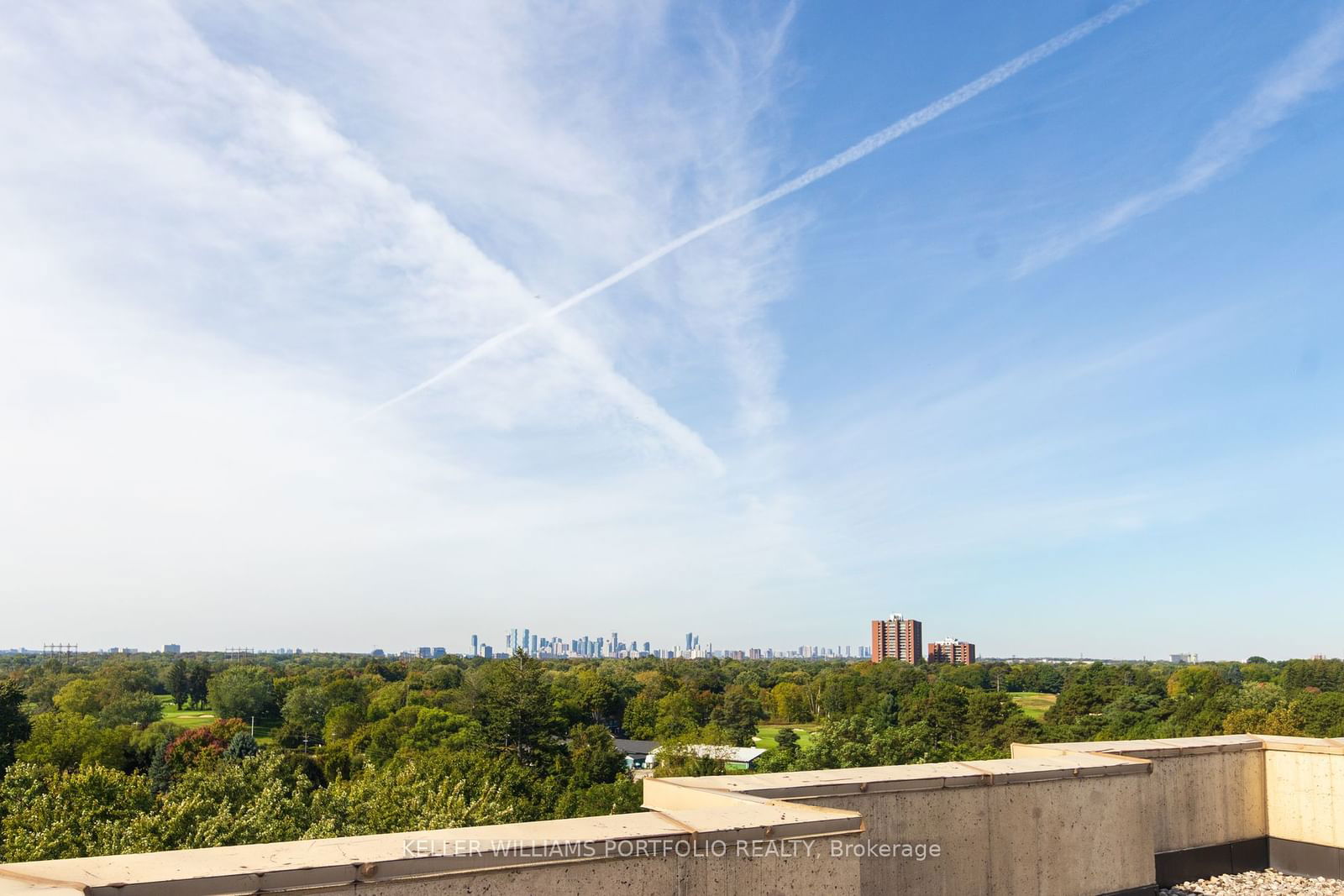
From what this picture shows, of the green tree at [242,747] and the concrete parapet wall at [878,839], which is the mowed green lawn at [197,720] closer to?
the green tree at [242,747]

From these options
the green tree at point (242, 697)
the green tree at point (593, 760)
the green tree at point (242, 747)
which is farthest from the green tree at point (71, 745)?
the green tree at point (242, 697)

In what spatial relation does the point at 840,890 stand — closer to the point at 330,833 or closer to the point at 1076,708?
the point at 330,833

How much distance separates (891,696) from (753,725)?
1756cm

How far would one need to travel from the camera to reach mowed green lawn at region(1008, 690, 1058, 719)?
114 m

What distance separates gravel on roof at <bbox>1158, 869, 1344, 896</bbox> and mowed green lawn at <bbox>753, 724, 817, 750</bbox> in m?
81.3

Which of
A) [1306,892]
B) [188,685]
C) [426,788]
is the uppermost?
[1306,892]

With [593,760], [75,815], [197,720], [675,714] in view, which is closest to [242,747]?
[593,760]

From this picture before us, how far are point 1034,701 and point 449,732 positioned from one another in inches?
3956

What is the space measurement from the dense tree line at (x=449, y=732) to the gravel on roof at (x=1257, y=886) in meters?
19.1

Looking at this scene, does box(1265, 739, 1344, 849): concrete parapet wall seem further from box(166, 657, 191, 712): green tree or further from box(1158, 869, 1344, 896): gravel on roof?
box(166, 657, 191, 712): green tree

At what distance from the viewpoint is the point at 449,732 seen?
72062 mm

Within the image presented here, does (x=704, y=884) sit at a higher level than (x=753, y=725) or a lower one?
higher

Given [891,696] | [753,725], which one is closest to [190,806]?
[753,725]

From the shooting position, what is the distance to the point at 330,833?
2584cm
